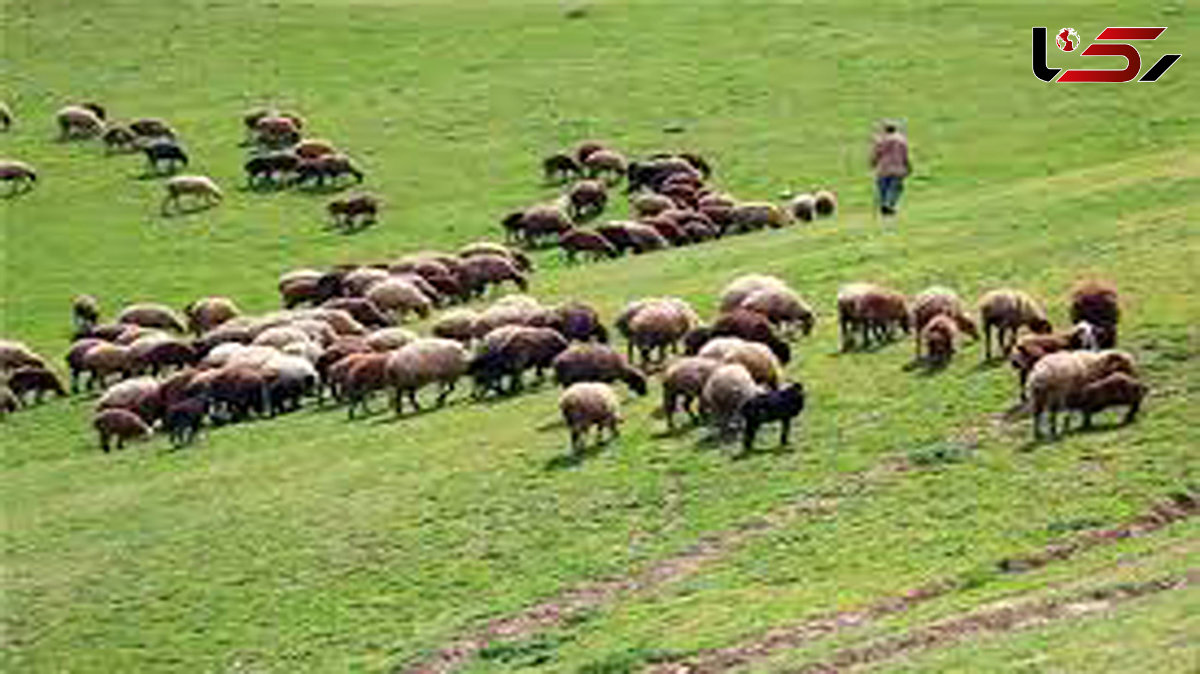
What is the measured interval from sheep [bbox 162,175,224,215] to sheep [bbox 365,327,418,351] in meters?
19.8

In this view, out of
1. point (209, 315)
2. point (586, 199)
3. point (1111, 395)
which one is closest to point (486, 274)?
point (209, 315)

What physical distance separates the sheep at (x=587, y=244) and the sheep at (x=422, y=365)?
12659 mm

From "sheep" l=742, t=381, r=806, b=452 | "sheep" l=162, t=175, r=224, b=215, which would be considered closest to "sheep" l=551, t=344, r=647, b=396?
"sheep" l=742, t=381, r=806, b=452

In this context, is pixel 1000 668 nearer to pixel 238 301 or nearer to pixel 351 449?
pixel 351 449

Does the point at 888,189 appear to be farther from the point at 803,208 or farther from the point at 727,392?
the point at 727,392

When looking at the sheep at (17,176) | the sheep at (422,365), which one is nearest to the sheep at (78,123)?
the sheep at (17,176)

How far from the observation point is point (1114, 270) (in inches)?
1331

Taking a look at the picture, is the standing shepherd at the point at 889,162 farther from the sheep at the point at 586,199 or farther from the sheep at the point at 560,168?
the sheep at the point at 560,168

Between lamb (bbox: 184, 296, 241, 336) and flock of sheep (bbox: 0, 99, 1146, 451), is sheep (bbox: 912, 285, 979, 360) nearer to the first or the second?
flock of sheep (bbox: 0, 99, 1146, 451)

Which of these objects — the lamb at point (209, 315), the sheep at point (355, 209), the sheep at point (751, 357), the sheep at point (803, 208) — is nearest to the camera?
the sheep at point (751, 357)

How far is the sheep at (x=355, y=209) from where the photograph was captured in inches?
2082

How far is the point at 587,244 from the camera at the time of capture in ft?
154

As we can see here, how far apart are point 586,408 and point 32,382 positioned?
1425 cm

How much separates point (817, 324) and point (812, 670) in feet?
50.2
